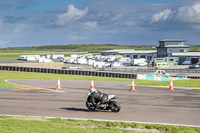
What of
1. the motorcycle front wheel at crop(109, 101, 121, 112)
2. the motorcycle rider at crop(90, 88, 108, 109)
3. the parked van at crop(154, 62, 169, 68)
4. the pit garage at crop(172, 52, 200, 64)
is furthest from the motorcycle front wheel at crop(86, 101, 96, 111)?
the pit garage at crop(172, 52, 200, 64)

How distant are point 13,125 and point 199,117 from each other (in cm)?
757

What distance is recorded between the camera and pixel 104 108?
16.2 m

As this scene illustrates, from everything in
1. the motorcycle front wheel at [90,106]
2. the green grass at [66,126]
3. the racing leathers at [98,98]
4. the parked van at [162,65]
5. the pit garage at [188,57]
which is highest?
the pit garage at [188,57]

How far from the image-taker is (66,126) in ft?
40.2

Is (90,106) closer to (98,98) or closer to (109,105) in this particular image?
(98,98)

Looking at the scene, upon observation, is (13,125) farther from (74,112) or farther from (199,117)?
(199,117)

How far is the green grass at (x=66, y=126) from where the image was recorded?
11.5 metres

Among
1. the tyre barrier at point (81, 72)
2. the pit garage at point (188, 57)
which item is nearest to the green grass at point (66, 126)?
the tyre barrier at point (81, 72)

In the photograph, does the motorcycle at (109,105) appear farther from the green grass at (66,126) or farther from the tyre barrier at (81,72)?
the tyre barrier at (81,72)

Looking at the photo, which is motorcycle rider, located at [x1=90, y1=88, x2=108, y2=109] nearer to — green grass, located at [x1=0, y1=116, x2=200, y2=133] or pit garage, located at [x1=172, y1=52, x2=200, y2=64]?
green grass, located at [x1=0, y1=116, x2=200, y2=133]

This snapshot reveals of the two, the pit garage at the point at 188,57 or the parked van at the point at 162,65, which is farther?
the pit garage at the point at 188,57

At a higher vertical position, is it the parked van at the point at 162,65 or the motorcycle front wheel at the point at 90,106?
the parked van at the point at 162,65

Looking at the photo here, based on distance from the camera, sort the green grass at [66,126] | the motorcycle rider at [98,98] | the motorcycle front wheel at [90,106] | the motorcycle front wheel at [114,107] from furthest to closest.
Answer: the motorcycle front wheel at [90,106], the motorcycle rider at [98,98], the motorcycle front wheel at [114,107], the green grass at [66,126]

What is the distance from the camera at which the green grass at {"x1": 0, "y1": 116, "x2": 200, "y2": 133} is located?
1145 centimetres
